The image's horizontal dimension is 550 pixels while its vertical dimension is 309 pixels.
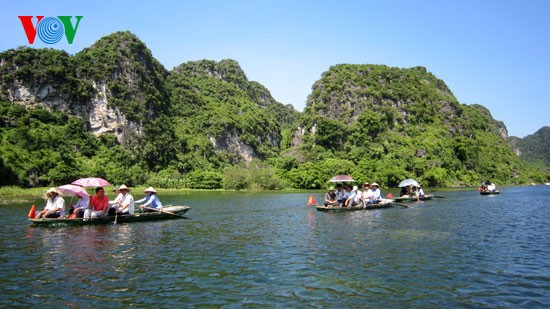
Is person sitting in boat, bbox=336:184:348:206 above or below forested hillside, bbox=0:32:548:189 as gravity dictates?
below

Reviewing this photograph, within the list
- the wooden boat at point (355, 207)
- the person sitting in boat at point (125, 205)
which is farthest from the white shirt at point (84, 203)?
the wooden boat at point (355, 207)

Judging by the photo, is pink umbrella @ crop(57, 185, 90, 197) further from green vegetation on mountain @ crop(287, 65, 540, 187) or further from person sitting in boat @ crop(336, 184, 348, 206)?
green vegetation on mountain @ crop(287, 65, 540, 187)

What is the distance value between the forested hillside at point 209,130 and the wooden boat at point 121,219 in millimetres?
48329

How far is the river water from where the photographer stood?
9.38 metres

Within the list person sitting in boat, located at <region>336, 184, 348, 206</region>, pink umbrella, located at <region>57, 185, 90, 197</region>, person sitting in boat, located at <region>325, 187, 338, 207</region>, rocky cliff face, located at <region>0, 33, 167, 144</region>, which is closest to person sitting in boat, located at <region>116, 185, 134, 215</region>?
pink umbrella, located at <region>57, 185, 90, 197</region>

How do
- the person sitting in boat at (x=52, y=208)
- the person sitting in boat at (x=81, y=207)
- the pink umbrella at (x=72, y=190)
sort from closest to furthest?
the person sitting in boat at (x=52, y=208), the pink umbrella at (x=72, y=190), the person sitting in boat at (x=81, y=207)

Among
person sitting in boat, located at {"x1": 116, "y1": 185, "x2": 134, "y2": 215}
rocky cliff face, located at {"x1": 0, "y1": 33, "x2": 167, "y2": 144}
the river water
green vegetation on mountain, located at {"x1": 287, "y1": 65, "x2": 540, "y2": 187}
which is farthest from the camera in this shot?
green vegetation on mountain, located at {"x1": 287, "y1": 65, "x2": 540, "y2": 187}

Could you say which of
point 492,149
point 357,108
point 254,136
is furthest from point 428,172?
point 254,136

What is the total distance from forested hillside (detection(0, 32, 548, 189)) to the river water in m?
56.4

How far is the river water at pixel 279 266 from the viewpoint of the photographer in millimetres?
9375

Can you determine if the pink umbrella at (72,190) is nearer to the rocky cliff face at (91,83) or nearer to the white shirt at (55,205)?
the white shirt at (55,205)

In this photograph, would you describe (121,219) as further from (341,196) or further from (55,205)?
(341,196)

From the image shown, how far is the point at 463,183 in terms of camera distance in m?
111

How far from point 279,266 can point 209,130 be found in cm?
13144
